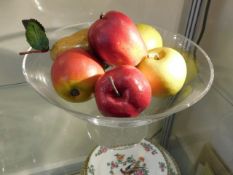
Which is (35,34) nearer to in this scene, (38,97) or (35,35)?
(35,35)

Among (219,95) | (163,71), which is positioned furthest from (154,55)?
(219,95)

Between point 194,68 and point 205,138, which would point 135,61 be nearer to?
point 194,68

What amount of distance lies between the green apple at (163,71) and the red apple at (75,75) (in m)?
0.07

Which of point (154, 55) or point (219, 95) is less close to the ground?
point (154, 55)

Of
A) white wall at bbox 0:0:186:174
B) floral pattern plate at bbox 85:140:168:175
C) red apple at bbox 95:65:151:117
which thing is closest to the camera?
red apple at bbox 95:65:151:117

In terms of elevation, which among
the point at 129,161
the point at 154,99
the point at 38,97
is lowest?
the point at 129,161

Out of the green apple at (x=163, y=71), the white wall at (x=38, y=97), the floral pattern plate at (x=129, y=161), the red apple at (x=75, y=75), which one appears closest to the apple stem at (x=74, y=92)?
the red apple at (x=75, y=75)

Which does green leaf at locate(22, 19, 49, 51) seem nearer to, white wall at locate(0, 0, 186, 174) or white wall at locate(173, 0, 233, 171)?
white wall at locate(0, 0, 186, 174)

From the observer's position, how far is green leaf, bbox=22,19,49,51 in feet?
1.67

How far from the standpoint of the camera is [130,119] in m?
0.42

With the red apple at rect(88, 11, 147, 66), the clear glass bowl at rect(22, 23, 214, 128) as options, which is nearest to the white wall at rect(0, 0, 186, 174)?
the clear glass bowl at rect(22, 23, 214, 128)

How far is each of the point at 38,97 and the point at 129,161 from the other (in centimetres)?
29

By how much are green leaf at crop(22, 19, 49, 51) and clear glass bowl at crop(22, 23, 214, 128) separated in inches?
1.1

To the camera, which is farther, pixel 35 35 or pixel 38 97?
pixel 38 97
